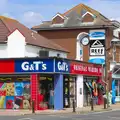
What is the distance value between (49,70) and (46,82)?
6.27ft

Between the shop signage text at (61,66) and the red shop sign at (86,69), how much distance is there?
3.76 feet

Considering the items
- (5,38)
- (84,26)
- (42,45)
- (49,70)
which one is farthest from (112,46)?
(49,70)

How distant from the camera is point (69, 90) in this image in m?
39.8

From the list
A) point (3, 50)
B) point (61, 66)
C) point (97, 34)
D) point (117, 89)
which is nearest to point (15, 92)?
point (61, 66)

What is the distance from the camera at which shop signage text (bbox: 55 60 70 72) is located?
35.8 meters

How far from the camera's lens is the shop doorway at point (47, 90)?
36656 millimetres

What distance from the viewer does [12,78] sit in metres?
37.2

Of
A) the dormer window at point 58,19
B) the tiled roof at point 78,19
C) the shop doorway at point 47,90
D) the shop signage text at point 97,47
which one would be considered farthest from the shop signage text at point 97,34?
the shop doorway at point 47,90

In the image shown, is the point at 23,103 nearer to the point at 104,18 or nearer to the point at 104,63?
the point at 104,63

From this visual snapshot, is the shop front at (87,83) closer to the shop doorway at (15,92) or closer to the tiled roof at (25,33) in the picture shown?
the shop doorway at (15,92)

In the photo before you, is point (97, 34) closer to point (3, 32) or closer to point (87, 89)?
point (87, 89)

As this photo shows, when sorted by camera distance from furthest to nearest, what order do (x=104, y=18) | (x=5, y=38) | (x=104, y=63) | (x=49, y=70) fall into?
(x=104, y=18) → (x=104, y=63) → (x=5, y=38) → (x=49, y=70)

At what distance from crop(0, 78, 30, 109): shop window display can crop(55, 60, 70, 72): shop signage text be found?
2819 millimetres

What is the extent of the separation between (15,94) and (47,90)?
8.98 feet
